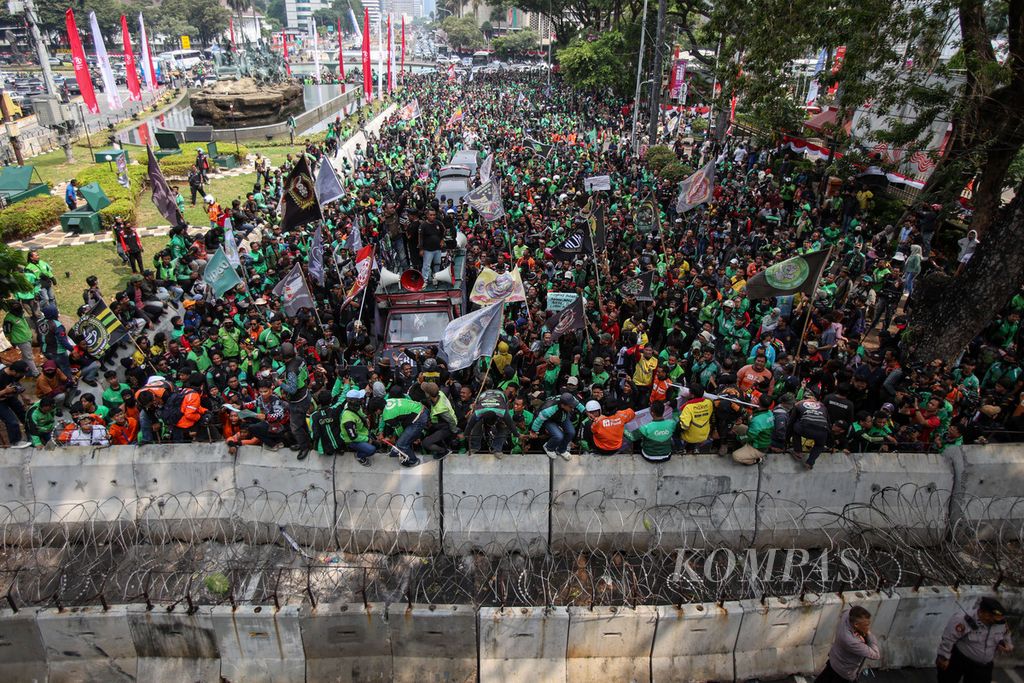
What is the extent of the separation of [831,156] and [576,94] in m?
32.9

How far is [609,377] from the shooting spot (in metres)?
8.88

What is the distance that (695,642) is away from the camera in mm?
5828

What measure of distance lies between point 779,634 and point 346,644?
4.08 meters

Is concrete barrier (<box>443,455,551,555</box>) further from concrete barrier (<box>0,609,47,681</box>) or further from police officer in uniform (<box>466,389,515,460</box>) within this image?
concrete barrier (<box>0,609,47,681</box>)

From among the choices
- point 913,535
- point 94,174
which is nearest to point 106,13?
point 94,174

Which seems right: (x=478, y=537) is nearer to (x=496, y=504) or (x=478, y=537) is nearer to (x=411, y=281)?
(x=496, y=504)

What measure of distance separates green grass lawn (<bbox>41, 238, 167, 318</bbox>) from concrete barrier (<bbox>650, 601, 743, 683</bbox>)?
594 inches

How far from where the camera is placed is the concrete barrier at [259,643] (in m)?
5.71

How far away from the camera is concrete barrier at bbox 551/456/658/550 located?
6816 mm

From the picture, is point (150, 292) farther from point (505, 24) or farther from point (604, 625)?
point (505, 24)

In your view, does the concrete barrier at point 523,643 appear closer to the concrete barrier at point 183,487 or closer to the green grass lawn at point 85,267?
the concrete barrier at point 183,487

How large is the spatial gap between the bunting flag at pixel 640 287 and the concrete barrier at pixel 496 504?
5.23 meters

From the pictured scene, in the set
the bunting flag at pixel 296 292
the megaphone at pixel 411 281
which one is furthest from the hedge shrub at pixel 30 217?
the megaphone at pixel 411 281

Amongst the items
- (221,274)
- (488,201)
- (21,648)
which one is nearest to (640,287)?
(488,201)
